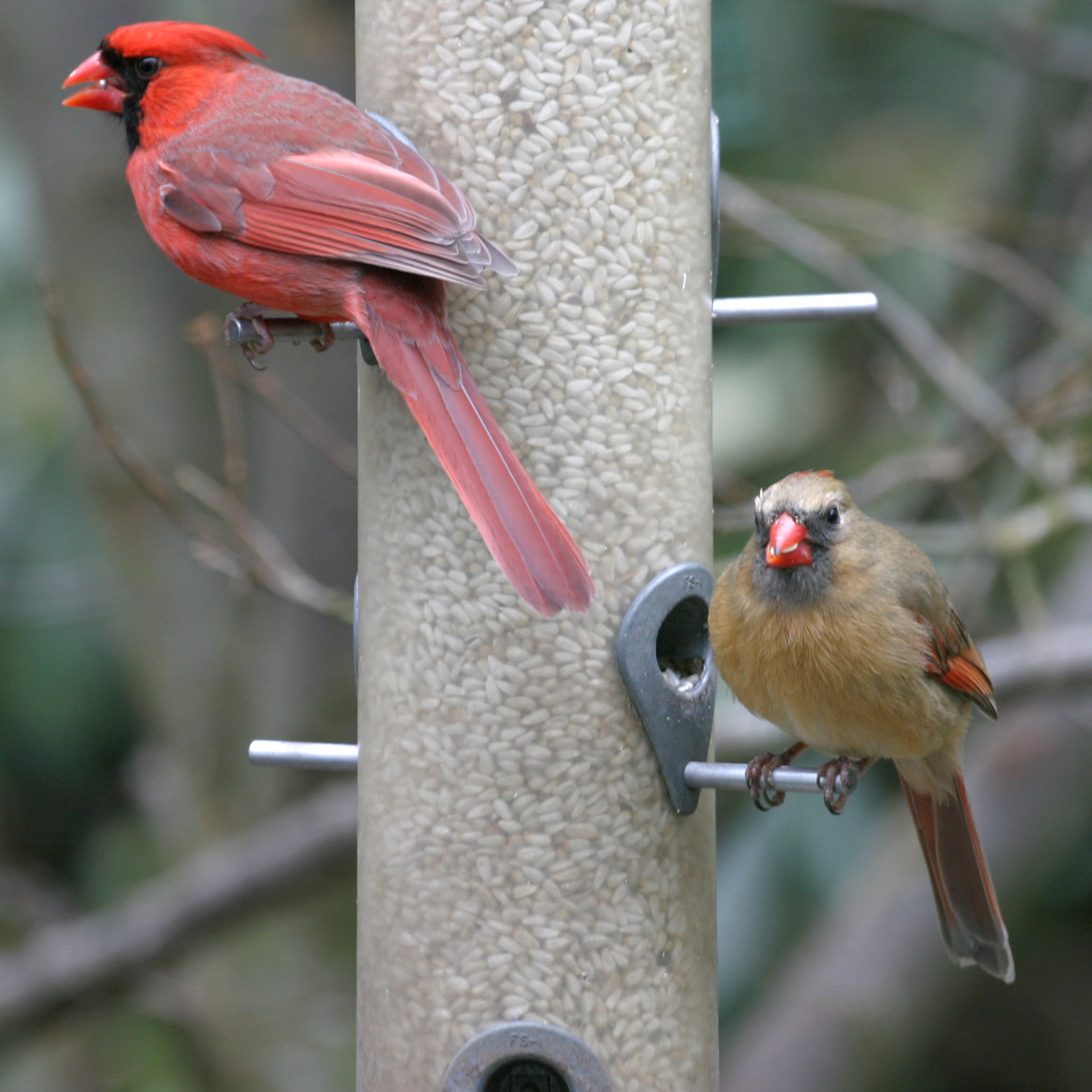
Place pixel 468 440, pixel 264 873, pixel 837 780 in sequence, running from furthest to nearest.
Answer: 1. pixel 264 873
2. pixel 837 780
3. pixel 468 440

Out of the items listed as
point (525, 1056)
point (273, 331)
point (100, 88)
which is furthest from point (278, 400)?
point (525, 1056)

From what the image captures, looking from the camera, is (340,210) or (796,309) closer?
(340,210)

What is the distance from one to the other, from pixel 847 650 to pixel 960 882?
702 mm

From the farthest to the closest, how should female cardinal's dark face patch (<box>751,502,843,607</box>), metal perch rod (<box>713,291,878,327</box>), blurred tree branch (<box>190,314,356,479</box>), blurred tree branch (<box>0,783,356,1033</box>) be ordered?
blurred tree branch (<box>0,783,356,1033</box>)
blurred tree branch (<box>190,314,356,479</box>)
female cardinal's dark face patch (<box>751,502,843,607</box>)
metal perch rod (<box>713,291,878,327</box>)

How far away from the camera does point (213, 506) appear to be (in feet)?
13.9

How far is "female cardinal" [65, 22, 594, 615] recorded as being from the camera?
2.79m

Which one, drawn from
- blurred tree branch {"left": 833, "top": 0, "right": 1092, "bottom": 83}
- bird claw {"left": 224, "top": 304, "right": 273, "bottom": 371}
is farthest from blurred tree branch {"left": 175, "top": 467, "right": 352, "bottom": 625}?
blurred tree branch {"left": 833, "top": 0, "right": 1092, "bottom": 83}

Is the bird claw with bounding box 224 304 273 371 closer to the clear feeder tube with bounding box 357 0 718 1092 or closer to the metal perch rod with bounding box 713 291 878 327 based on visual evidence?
the clear feeder tube with bounding box 357 0 718 1092

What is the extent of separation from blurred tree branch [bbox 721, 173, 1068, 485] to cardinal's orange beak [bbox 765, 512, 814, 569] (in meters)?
1.56

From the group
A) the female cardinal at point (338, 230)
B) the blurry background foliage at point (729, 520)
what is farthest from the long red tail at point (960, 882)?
the female cardinal at point (338, 230)

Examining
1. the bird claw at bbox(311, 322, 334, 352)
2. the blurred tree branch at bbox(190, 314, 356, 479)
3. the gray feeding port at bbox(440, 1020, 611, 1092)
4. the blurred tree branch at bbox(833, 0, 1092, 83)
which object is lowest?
the gray feeding port at bbox(440, 1020, 611, 1092)

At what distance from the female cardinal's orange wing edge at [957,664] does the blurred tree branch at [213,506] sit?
1.58 meters

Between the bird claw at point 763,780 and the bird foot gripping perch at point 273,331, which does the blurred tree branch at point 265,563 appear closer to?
the bird foot gripping perch at point 273,331

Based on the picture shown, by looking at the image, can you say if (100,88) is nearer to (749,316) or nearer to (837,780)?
(749,316)
